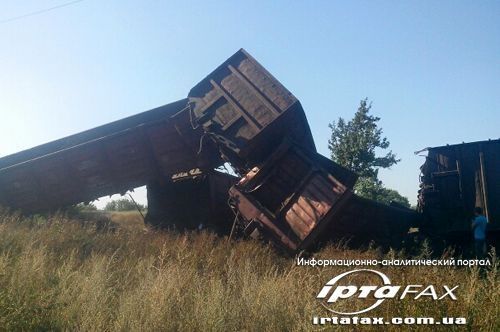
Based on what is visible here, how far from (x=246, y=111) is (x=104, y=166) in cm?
373

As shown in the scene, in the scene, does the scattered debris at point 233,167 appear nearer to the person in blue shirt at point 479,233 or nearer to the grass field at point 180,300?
the person in blue shirt at point 479,233

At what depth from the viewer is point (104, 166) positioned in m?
9.84

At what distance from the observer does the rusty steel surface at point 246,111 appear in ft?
28.5

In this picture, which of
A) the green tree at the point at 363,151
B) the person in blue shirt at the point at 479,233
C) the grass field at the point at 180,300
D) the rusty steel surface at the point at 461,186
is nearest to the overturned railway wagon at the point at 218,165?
the rusty steel surface at the point at 461,186

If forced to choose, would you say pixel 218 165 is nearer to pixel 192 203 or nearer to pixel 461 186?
pixel 192 203

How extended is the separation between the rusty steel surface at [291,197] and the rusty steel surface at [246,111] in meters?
0.47

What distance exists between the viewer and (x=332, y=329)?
389 centimetres

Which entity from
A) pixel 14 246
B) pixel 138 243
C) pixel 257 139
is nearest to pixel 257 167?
pixel 257 139

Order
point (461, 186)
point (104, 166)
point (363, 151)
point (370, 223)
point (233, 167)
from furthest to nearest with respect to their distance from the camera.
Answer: point (363, 151), point (461, 186), point (104, 166), point (233, 167), point (370, 223)

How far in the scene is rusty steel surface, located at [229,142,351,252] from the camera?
23.9 feet

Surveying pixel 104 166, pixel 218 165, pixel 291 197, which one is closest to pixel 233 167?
pixel 218 165

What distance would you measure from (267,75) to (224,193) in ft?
10.7

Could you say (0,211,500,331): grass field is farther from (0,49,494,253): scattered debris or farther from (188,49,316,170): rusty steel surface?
(188,49,316,170): rusty steel surface

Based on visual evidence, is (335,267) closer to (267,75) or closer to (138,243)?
(138,243)
